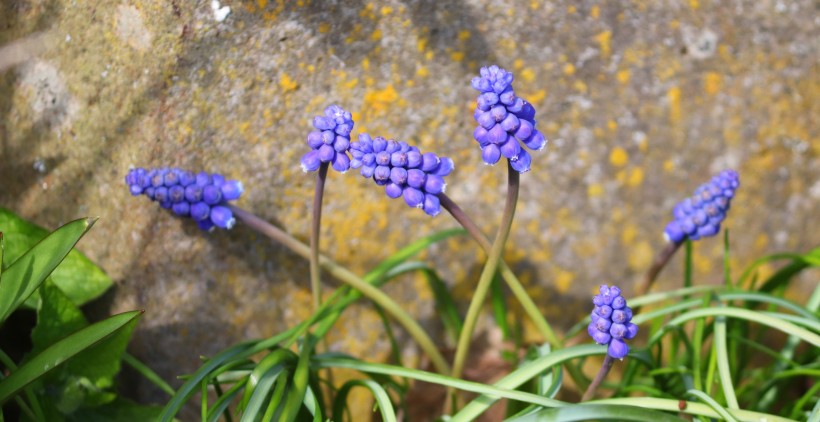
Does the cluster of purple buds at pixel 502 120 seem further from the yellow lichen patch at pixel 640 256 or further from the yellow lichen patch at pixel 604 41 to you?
the yellow lichen patch at pixel 640 256

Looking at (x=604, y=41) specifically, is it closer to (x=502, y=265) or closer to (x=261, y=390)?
(x=502, y=265)

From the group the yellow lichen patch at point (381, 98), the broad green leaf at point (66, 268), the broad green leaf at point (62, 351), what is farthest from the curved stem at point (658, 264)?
the broad green leaf at point (66, 268)

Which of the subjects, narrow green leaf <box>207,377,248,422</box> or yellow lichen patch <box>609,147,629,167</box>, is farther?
yellow lichen patch <box>609,147,629,167</box>

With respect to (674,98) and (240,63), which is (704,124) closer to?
(674,98)

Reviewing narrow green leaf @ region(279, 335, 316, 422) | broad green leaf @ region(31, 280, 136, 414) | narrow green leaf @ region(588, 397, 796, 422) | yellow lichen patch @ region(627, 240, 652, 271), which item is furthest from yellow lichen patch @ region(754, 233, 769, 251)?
broad green leaf @ region(31, 280, 136, 414)

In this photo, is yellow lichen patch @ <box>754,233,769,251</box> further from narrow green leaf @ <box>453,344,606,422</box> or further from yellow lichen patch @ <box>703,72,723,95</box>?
narrow green leaf @ <box>453,344,606,422</box>
